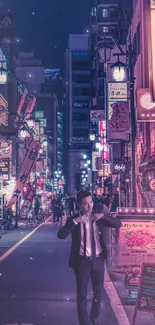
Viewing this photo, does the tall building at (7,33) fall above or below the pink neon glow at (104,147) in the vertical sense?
above

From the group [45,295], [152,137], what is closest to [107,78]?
[152,137]

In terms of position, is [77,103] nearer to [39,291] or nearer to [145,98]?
[145,98]

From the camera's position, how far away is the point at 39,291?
1188 cm

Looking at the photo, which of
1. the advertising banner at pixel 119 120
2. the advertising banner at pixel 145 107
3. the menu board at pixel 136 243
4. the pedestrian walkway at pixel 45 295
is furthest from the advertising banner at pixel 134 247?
the advertising banner at pixel 119 120

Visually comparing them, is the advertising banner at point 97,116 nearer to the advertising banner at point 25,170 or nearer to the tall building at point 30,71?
the advertising banner at point 25,170

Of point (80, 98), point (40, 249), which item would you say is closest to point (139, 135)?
point (40, 249)

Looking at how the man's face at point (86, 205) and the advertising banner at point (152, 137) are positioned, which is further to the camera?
the advertising banner at point (152, 137)

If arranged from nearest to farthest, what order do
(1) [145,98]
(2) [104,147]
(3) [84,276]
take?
1. (3) [84,276]
2. (1) [145,98]
3. (2) [104,147]

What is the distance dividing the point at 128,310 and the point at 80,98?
586 ft

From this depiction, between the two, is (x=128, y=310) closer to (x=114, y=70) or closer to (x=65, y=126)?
(x=114, y=70)

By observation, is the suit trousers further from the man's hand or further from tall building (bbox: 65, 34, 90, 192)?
tall building (bbox: 65, 34, 90, 192)

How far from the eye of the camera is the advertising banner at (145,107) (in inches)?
637

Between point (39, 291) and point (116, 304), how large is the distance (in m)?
2.14

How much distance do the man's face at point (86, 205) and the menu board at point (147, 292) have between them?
129 centimetres
